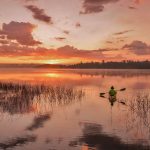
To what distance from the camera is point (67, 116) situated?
24422 mm

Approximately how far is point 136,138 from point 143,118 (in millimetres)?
5435

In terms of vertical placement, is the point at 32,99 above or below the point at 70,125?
above

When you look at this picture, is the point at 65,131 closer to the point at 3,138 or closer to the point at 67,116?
the point at 3,138

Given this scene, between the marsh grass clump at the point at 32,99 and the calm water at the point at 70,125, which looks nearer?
the calm water at the point at 70,125

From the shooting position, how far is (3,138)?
1702 cm

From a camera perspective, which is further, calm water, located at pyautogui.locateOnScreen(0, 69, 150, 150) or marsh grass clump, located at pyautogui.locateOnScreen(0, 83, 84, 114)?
marsh grass clump, located at pyautogui.locateOnScreen(0, 83, 84, 114)

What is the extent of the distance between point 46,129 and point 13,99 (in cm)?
1231

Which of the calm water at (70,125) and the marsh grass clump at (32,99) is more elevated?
the marsh grass clump at (32,99)

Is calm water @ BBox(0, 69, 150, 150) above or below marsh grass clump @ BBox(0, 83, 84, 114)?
below

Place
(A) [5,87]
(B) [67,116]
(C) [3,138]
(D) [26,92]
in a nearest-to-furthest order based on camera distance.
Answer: (C) [3,138] → (B) [67,116] → (D) [26,92] → (A) [5,87]

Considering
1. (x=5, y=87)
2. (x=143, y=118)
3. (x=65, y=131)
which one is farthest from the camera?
(x=5, y=87)

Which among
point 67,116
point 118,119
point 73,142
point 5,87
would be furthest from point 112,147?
point 5,87

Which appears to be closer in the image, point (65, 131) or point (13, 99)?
point (65, 131)

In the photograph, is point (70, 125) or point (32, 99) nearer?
point (70, 125)
